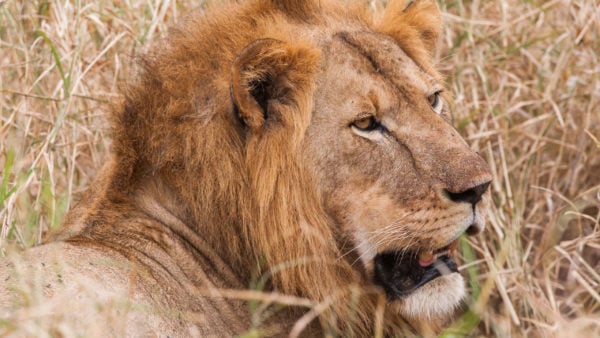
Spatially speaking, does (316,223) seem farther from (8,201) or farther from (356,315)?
(8,201)

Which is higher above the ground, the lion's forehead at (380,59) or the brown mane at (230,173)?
the lion's forehead at (380,59)

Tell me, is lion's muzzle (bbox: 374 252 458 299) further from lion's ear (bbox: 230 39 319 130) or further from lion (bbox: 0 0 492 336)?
lion's ear (bbox: 230 39 319 130)

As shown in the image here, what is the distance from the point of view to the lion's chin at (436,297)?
3.55 metres

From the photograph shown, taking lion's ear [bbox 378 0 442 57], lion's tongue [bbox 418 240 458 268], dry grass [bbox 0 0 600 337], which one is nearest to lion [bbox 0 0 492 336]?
lion's tongue [bbox 418 240 458 268]

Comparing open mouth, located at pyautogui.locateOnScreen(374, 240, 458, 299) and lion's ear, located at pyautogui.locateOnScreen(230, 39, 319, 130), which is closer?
lion's ear, located at pyautogui.locateOnScreen(230, 39, 319, 130)

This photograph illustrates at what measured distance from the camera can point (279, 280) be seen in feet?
11.8

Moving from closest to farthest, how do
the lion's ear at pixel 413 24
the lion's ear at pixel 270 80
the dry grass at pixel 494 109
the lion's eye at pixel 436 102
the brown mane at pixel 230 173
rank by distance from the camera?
the lion's ear at pixel 270 80 < the brown mane at pixel 230 173 < the lion's eye at pixel 436 102 < the lion's ear at pixel 413 24 < the dry grass at pixel 494 109

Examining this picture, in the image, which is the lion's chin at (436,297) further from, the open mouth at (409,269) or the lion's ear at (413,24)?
the lion's ear at (413,24)

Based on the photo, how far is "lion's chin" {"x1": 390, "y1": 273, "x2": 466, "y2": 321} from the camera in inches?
140

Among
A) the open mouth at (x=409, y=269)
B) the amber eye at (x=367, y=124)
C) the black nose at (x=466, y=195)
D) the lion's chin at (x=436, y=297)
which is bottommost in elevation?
the lion's chin at (x=436, y=297)

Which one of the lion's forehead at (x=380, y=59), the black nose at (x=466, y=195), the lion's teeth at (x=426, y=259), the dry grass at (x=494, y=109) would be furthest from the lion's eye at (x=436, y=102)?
the dry grass at (x=494, y=109)

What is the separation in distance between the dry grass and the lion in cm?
141

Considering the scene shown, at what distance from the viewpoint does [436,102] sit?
12.6ft

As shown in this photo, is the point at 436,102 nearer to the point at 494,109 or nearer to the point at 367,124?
the point at 367,124
